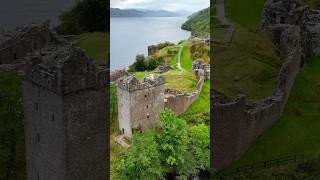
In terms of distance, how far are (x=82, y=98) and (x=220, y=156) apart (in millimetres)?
8106

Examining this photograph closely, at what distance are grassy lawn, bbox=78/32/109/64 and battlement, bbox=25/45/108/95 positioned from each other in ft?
17.5

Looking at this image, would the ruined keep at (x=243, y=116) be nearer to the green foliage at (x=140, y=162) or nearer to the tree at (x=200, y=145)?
the tree at (x=200, y=145)

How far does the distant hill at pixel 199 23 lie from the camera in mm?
61219

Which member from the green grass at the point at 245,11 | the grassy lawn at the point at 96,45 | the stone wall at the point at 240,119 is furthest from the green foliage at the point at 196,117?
the green grass at the point at 245,11

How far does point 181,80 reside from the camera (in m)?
45.0

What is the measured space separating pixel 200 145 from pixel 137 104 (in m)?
4.66

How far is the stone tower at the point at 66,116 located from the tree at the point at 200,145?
8892mm

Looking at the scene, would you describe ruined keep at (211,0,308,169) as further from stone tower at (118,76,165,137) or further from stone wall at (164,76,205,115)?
stone wall at (164,76,205,115)

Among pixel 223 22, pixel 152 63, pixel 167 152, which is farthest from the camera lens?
pixel 223 22

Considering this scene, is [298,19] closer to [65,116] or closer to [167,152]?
[167,152]

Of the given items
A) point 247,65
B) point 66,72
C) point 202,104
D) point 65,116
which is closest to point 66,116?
point 65,116

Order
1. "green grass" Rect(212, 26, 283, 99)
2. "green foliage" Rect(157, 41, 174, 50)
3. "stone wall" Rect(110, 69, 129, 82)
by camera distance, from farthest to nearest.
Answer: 1. "green foliage" Rect(157, 41, 174, 50)
2. "stone wall" Rect(110, 69, 129, 82)
3. "green grass" Rect(212, 26, 283, 99)

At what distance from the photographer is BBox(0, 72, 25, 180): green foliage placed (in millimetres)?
27031

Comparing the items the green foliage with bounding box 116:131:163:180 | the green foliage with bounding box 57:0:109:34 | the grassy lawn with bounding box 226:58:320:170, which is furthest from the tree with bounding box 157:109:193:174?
the green foliage with bounding box 57:0:109:34
